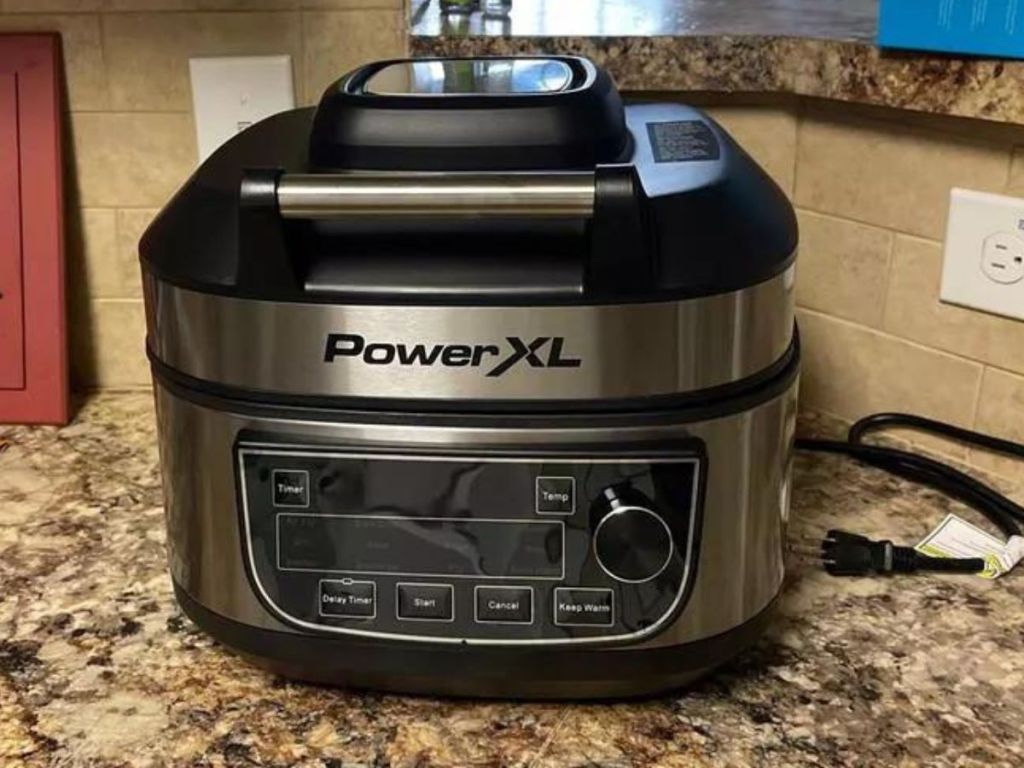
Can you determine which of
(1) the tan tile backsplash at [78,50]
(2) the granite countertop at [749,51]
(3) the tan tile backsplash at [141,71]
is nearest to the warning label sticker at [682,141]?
(2) the granite countertop at [749,51]

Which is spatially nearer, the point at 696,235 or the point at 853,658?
the point at 696,235

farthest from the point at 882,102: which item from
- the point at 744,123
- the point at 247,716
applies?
the point at 247,716

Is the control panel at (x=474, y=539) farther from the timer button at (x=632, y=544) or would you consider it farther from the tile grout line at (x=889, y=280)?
the tile grout line at (x=889, y=280)

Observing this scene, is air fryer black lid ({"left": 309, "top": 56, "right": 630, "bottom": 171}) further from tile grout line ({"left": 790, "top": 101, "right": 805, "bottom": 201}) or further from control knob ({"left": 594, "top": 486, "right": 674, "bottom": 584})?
tile grout line ({"left": 790, "top": 101, "right": 805, "bottom": 201})

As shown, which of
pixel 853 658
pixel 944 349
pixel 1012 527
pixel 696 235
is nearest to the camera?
pixel 696 235

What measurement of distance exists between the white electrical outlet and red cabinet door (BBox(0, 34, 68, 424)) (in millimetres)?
641

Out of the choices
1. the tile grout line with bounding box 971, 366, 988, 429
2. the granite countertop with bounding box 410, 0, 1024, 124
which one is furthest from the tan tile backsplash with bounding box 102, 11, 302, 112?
the tile grout line with bounding box 971, 366, 988, 429

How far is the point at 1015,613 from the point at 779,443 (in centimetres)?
22

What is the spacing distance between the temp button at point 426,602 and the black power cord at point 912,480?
277mm

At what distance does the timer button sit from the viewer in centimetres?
61

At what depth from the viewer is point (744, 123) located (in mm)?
984

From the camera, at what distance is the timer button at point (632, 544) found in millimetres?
606

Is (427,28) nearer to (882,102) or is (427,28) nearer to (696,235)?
(882,102)

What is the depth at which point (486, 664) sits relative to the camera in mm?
630
